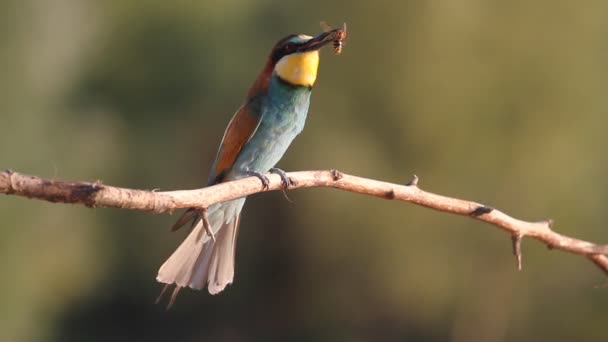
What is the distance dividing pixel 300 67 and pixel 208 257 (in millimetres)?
598

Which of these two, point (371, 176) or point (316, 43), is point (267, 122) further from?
point (371, 176)

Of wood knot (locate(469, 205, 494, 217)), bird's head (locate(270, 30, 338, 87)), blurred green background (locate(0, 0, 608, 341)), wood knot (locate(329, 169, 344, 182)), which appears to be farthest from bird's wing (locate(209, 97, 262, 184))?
blurred green background (locate(0, 0, 608, 341))

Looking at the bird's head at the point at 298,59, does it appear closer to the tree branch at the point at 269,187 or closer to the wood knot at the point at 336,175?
the tree branch at the point at 269,187

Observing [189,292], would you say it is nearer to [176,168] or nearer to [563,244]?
[176,168]

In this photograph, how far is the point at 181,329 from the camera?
1077 centimetres

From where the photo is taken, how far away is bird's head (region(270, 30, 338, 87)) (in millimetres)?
2828

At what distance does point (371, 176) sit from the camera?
8.54m

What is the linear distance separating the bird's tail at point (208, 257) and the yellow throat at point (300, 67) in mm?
370

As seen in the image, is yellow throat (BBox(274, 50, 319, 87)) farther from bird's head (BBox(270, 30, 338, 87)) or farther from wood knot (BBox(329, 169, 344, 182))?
wood knot (BBox(329, 169, 344, 182))

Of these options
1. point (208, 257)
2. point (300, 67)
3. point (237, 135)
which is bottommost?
point (208, 257)

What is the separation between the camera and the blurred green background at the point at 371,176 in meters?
8.28

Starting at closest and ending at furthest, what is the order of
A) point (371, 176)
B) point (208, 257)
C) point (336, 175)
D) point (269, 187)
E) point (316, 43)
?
1. point (336, 175)
2. point (269, 187)
3. point (208, 257)
4. point (316, 43)
5. point (371, 176)

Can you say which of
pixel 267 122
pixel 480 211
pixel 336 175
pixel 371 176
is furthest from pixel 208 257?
pixel 371 176

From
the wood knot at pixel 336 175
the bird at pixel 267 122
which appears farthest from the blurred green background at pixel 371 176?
the wood knot at pixel 336 175
